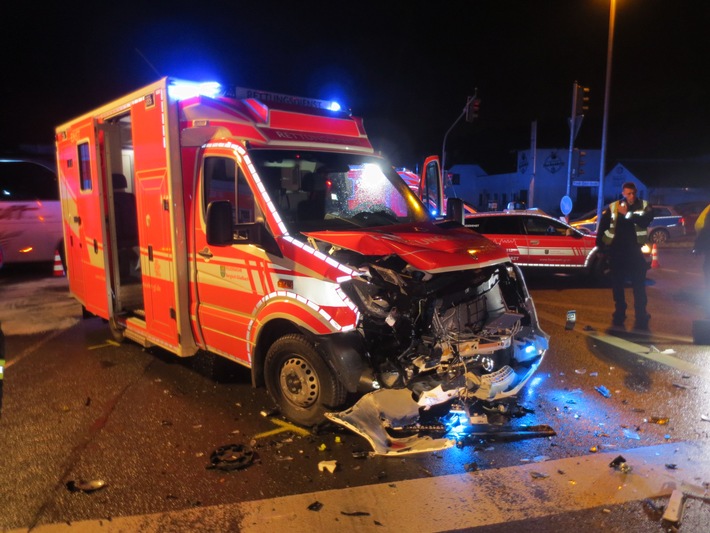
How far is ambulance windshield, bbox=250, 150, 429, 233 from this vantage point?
179 inches

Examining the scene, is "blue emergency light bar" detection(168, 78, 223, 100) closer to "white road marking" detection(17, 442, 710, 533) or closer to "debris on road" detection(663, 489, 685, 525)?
"white road marking" detection(17, 442, 710, 533)

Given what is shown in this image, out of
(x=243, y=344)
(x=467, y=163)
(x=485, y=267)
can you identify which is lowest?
(x=243, y=344)

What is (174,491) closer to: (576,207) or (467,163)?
(576,207)

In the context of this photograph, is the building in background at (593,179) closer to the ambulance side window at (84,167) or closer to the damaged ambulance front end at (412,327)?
the ambulance side window at (84,167)

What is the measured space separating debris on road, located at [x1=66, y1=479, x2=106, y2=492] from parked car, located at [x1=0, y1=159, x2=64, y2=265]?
34.1ft

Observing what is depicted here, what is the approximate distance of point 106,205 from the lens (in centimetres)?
635

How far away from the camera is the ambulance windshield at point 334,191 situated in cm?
454

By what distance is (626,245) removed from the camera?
7.55 meters

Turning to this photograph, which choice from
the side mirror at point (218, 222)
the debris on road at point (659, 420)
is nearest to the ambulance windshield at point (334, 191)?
the side mirror at point (218, 222)

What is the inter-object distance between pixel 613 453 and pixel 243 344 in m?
3.20

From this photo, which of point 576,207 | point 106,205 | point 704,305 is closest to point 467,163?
point 576,207

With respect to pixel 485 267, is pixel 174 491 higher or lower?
lower

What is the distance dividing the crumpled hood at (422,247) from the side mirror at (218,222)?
66 centimetres

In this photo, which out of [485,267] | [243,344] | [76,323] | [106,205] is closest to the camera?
[485,267]
